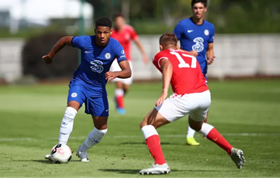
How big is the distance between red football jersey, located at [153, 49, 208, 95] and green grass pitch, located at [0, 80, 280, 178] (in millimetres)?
1077

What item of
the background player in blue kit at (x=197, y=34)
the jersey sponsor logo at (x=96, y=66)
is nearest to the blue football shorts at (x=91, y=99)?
the jersey sponsor logo at (x=96, y=66)

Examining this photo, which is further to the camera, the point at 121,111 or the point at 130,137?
the point at 121,111

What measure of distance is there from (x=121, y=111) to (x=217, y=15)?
1062 inches

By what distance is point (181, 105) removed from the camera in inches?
303

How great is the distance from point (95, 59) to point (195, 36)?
2846mm

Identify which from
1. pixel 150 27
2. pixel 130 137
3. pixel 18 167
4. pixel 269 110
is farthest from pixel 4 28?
pixel 18 167

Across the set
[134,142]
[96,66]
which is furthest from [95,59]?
[134,142]

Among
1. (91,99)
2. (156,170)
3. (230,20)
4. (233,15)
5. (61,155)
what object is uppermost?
(91,99)

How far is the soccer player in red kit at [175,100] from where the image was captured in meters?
7.55

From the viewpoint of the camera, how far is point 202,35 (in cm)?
1120

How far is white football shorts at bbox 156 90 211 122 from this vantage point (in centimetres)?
767

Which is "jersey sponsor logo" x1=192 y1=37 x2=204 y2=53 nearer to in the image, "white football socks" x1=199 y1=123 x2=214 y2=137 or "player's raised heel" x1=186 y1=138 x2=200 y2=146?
"player's raised heel" x1=186 y1=138 x2=200 y2=146

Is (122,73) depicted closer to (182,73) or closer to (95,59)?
(95,59)

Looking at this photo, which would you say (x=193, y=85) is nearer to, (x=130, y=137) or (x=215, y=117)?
(x=130, y=137)
